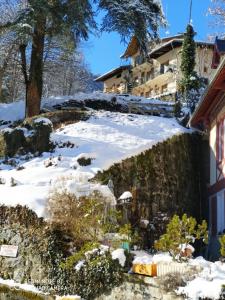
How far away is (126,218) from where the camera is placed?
14914mm

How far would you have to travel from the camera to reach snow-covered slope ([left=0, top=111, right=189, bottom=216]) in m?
13.9

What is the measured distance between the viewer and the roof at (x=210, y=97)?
14573 mm

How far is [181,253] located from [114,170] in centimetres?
595

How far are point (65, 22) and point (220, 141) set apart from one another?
9919mm

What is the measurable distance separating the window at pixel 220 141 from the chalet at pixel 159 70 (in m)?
20.1

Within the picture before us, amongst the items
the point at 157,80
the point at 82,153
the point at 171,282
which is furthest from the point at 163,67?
the point at 171,282

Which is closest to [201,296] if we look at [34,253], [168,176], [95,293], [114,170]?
[95,293]

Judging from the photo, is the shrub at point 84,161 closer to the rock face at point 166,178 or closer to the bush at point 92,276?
the rock face at point 166,178

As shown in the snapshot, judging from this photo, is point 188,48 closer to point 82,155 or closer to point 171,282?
point 82,155

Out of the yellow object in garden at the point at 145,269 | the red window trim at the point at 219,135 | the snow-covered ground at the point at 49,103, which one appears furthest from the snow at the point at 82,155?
the snow-covered ground at the point at 49,103

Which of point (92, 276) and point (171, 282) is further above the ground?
point (171, 282)

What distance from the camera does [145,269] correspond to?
10594 millimetres

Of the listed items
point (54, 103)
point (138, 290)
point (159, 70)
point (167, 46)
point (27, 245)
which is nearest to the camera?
point (138, 290)

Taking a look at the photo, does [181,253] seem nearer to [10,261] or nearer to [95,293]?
[95,293]
